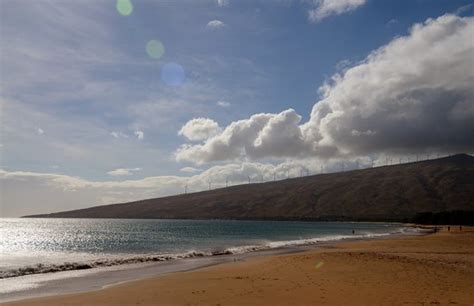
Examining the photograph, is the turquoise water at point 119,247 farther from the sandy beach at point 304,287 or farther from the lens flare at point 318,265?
the lens flare at point 318,265

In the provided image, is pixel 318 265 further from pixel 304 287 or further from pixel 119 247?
pixel 119 247

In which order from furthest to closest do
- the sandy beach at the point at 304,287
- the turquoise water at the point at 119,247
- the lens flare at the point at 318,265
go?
the turquoise water at the point at 119,247 < the lens flare at the point at 318,265 < the sandy beach at the point at 304,287

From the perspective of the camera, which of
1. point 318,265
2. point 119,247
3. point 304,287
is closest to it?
point 304,287

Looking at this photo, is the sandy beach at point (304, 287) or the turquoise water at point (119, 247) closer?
the sandy beach at point (304, 287)

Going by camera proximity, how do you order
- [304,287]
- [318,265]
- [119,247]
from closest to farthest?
[304,287]
[318,265]
[119,247]

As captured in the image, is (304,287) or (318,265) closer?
(304,287)

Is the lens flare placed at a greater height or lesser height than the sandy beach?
greater

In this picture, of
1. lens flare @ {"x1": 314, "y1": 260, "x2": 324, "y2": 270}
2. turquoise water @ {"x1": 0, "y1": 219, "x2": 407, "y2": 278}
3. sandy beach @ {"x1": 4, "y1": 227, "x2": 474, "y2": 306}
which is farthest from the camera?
turquoise water @ {"x1": 0, "y1": 219, "x2": 407, "y2": 278}

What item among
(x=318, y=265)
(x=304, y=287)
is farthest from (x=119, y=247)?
(x=304, y=287)

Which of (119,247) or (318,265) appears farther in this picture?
(119,247)

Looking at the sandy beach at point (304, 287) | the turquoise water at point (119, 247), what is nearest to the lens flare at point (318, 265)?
the sandy beach at point (304, 287)

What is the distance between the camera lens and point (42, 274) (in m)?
32.7

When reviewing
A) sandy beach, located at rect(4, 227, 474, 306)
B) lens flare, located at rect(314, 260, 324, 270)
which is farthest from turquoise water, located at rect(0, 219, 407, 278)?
lens flare, located at rect(314, 260, 324, 270)

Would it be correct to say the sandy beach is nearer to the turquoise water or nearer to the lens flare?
the lens flare
